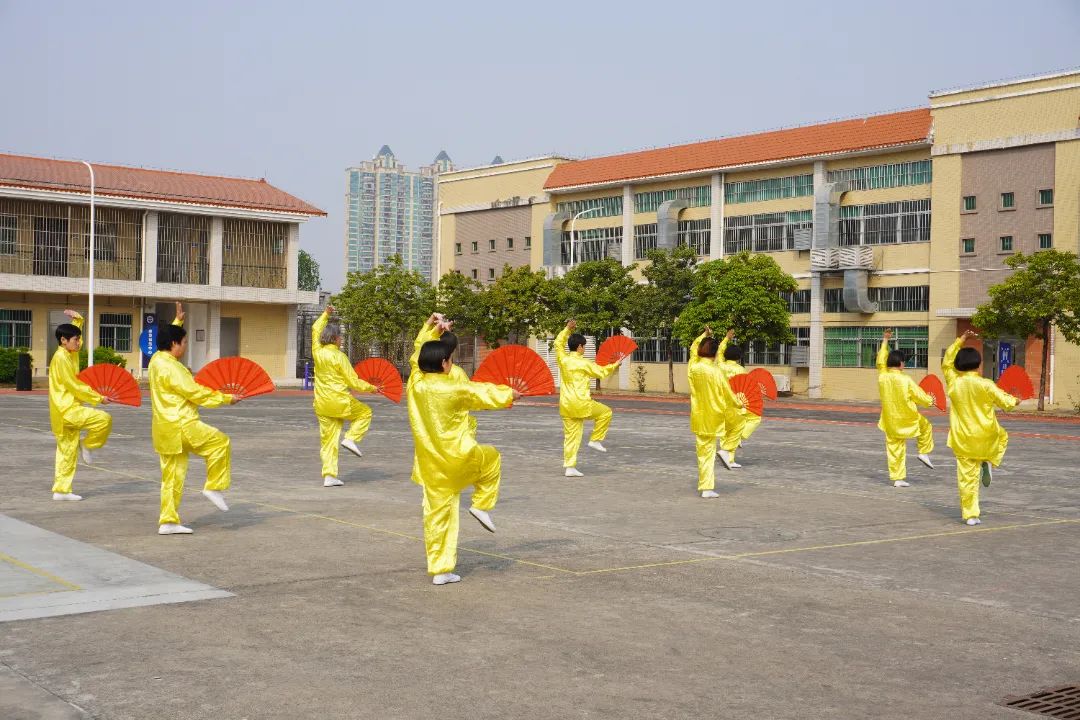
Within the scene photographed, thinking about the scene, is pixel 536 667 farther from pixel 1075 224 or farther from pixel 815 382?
pixel 815 382

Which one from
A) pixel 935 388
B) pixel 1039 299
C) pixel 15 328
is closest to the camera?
pixel 935 388

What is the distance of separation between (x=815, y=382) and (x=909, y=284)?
194 inches

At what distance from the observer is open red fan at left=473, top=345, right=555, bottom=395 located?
→ 27.7 feet

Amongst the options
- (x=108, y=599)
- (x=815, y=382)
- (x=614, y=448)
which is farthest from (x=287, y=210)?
(x=108, y=599)

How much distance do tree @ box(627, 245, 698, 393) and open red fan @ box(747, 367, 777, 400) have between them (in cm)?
2549

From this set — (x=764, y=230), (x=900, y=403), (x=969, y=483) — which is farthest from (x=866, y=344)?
(x=969, y=483)

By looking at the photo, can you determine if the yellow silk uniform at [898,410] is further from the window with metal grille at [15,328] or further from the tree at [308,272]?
the tree at [308,272]

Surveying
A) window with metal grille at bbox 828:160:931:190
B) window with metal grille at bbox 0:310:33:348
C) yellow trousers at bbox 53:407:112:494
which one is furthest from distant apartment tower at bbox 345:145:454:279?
yellow trousers at bbox 53:407:112:494

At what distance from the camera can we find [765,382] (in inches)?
664

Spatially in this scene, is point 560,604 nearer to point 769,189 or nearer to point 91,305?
point 91,305

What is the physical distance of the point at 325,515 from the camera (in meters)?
10.6

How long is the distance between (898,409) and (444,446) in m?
8.42

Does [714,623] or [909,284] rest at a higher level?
[909,284]

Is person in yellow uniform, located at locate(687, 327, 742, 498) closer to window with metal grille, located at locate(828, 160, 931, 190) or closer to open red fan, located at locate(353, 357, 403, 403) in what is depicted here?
open red fan, located at locate(353, 357, 403, 403)
